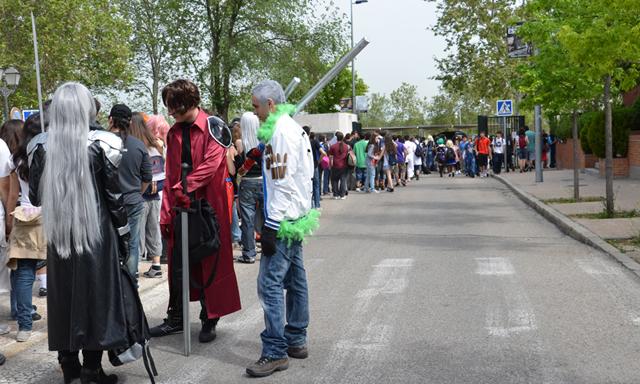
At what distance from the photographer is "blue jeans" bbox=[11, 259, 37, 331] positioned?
6.71 metres

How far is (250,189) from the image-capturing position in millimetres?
10641

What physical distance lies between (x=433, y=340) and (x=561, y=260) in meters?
4.67

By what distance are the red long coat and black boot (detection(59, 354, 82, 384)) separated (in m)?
1.31

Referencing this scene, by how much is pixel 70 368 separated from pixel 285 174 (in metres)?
1.82

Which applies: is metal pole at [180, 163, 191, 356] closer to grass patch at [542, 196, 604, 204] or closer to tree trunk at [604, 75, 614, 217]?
tree trunk at [604, 75, 614, 217]

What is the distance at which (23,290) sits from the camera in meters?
6.70

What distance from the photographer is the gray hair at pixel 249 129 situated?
10094 mm

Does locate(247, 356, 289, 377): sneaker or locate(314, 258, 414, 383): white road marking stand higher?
locate(247, 356, 289, 377): sneaker

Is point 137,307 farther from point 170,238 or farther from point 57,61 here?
point 57,61

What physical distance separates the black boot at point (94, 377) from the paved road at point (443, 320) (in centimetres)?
23

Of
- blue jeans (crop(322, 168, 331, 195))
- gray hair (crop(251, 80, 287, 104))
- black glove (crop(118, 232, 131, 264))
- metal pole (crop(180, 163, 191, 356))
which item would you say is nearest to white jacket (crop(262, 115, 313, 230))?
gray hair (crop(251, 80, 287, 104))

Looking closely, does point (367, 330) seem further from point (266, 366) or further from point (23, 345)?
point (23, 345)

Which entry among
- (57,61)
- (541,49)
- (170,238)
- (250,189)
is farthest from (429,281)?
(57,61)

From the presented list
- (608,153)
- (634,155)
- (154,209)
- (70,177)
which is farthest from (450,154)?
(70,177)
